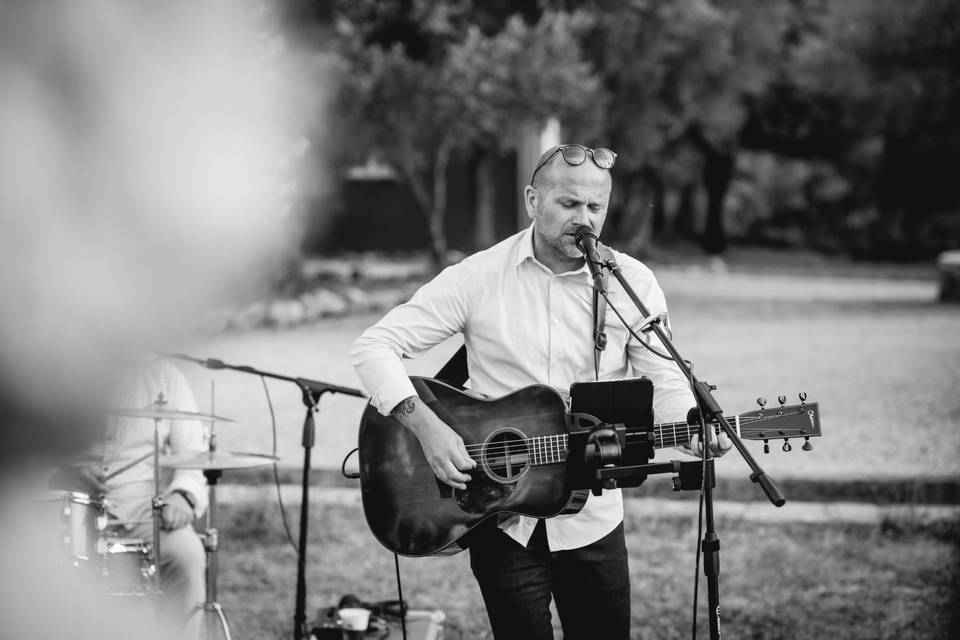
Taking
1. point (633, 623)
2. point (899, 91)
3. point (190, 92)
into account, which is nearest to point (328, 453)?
point (633, 623)

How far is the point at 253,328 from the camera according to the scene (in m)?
12.7

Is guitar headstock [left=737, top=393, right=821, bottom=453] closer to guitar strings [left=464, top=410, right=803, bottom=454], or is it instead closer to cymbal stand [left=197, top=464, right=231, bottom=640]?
guitar strings [left=464, top=410, right=803, bottom=454]

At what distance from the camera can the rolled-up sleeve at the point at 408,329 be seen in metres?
3.01

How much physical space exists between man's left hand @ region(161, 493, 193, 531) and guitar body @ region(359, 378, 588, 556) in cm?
131

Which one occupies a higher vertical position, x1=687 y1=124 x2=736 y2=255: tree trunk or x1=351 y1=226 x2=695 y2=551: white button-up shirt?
x1=687 y1=124 x2=736 y2=255: tree trunk

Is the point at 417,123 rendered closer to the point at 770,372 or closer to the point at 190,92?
the point at 770,372

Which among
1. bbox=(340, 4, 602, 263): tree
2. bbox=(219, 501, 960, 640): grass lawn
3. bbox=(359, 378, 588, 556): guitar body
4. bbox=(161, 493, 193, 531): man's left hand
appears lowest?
bbox=(219, 501, 960, 640): grass lawn

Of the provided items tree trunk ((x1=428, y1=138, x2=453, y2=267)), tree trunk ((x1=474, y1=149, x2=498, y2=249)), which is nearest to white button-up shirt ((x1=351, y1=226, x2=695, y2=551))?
tree trunk ((x1=428, y1=138, x2=453, y2=267))

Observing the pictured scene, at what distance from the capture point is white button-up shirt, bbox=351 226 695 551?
3.00 meters

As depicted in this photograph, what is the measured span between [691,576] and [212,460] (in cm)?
292

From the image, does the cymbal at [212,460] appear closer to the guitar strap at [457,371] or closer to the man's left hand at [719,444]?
the guitar strap at [457,371]

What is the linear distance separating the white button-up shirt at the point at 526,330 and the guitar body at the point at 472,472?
2.8 inches

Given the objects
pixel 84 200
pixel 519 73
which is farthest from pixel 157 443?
pixel 519 73

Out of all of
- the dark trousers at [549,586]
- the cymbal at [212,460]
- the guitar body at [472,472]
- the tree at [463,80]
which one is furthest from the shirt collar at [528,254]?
the tree at [463,80]
